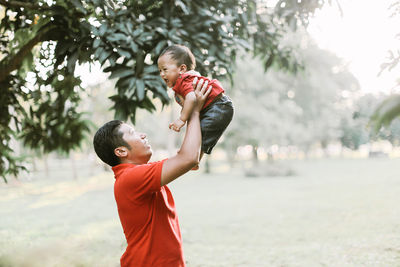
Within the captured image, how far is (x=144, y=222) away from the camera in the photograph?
2.37m

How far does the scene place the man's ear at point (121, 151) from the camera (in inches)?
95.3

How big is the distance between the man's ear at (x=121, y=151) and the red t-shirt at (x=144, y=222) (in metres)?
0.07

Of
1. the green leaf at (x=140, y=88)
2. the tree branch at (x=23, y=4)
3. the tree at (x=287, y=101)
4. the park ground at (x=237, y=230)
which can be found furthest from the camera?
the tree at (x=287, y=101)

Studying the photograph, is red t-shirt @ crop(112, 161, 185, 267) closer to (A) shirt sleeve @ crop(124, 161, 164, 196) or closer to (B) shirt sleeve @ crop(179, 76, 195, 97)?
(A) shirt sleeve @ crop(124, 161, 164, 196)

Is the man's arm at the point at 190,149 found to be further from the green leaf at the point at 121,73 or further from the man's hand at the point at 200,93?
the green leaf at the point at 121,73

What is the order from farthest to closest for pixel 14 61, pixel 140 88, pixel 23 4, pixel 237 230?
pixel 237 230 < pixel 14 61 < pixel 23 4 < pixel 140 88

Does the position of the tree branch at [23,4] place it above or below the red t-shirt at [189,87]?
above

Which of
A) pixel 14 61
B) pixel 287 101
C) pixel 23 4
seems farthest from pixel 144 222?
pixel 287 101

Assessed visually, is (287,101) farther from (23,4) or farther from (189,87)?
(189,87)

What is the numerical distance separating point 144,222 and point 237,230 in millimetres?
8398

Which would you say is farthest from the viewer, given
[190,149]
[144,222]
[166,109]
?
[166,109]

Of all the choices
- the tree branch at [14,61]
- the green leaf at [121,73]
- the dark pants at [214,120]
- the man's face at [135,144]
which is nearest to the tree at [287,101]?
the tree branch at [14,61]

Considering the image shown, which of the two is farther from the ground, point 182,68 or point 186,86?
point 182,68

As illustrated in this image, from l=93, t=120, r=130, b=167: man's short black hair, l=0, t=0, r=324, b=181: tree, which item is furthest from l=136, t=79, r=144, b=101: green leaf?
l=93, t=120, r=130, b=167: man's short black hair
